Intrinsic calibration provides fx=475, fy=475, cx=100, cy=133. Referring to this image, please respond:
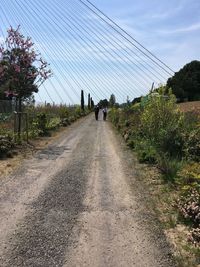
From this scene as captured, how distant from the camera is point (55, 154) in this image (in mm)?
16797

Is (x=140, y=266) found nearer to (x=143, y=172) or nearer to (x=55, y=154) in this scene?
(x=143, y=172)

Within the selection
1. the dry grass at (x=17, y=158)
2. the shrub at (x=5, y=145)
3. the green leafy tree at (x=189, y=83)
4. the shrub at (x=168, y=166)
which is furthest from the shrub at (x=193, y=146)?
the green leafy tree at (x=189, y=83)

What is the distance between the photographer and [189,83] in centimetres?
7394

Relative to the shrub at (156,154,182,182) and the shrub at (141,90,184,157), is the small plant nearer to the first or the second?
the shrub at (141,90,184,157)

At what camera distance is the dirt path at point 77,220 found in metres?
6.05

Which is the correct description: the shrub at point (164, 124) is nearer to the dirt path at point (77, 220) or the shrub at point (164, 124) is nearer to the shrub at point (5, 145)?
the dirt path at point (77, 220)

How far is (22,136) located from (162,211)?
1346cm

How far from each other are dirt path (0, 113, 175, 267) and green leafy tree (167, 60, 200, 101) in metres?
57.0

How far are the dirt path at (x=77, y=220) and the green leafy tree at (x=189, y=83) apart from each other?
187 feet

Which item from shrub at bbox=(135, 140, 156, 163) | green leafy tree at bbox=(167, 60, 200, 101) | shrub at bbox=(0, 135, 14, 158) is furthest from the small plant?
green leafy tree at bbox=(167, 60, 200, 101)

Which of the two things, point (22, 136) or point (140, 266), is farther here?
point (22, 136)

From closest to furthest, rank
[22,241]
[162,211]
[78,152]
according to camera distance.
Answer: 1. [22,241]
2. [162,211]
3. [78,152]

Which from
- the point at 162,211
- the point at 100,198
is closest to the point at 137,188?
the point at 100,198

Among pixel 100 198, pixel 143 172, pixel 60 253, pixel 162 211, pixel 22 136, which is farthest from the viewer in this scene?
pixel 22 136
